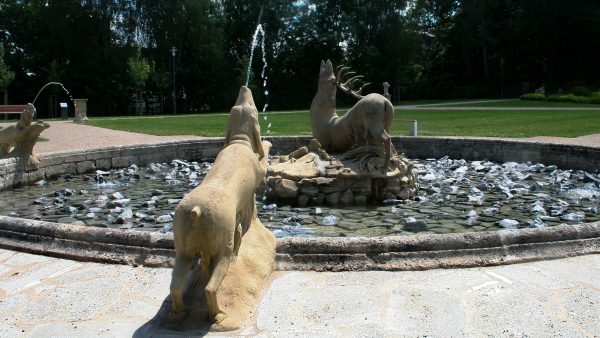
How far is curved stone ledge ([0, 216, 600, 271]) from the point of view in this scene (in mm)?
4957

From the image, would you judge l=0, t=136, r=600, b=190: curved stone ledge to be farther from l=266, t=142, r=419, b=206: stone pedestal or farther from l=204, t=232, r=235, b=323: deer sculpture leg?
l=204, t=232, r=235, b=323: deer sculpture leg

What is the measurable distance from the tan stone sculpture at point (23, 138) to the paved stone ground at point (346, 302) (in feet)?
21.8

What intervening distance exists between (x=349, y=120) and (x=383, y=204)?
64.1 inches

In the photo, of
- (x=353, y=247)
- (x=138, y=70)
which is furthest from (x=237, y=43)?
(x=353, y=247)

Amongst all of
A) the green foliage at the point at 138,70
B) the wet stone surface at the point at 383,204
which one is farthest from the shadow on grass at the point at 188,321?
the green foliage at the point at 138,70

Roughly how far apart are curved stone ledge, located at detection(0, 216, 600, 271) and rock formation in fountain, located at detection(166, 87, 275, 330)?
44cm

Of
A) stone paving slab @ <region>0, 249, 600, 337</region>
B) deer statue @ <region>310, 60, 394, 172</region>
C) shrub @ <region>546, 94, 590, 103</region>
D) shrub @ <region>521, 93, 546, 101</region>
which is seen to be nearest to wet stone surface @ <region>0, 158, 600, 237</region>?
deer statue @ <region>310, 60, 394, 172</region>

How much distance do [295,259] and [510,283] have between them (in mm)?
1837

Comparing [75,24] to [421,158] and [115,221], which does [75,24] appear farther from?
[115,221]

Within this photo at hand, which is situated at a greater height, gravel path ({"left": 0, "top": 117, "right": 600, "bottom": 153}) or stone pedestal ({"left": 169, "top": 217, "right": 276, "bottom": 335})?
gravel path ({"left": 0, "top": 117, "right": 600, "bottom": 153})

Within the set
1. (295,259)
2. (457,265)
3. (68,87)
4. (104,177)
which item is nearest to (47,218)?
(104,177)

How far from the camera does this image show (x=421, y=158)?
48.3 ft

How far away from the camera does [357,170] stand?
895 cm

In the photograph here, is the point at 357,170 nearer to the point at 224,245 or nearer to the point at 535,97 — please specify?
the point at 224,245
